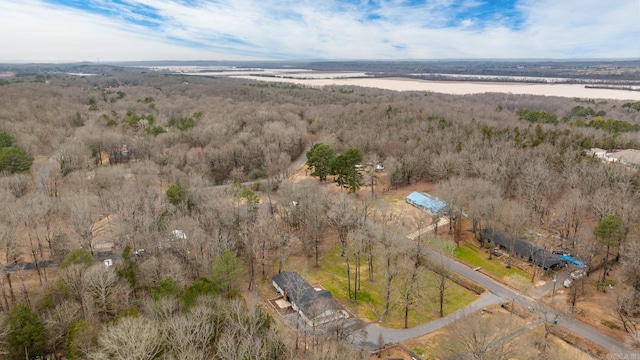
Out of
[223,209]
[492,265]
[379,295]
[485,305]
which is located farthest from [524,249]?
[223,209]

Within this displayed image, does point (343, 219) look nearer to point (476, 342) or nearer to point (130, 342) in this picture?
point (476, 342)

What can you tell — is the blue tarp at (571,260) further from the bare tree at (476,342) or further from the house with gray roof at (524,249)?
the bare tree at (476,342)

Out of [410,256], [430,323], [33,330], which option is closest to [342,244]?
[410,256]

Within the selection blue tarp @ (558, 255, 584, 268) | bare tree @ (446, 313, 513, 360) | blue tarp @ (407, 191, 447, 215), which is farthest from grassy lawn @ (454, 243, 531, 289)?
bare tree @ (446, 313, 513, 360)

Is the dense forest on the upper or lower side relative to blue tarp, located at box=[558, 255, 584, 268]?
upper

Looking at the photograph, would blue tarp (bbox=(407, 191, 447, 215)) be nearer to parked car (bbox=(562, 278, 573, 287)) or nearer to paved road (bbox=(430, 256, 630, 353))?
paved road (bbox=(430, 256, 630, 353))
